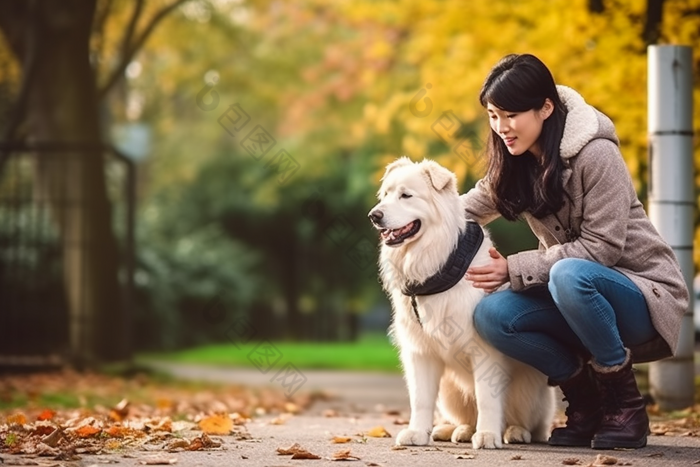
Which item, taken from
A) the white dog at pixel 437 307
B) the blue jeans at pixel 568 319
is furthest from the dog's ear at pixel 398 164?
the blue jeans at pixel 568 319

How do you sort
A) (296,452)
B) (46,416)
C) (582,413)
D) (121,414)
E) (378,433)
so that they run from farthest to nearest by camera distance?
(121,414) < (46,416) < (378,433) < (582,413) < (296,452)

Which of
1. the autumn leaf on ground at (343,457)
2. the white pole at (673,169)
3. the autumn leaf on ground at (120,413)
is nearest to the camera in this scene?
the autumn leaf on ground at (343,457)

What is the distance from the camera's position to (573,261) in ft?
13.3

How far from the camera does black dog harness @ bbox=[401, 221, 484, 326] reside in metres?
4.24

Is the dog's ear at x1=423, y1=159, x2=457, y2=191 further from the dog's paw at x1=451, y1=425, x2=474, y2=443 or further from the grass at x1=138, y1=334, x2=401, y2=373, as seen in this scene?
the grass at x1=138, y1=334, x2=401, y2=373

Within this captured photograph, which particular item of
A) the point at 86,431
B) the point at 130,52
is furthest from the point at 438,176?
the point at 130,52

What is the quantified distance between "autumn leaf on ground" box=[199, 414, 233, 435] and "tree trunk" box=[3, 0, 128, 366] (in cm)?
591

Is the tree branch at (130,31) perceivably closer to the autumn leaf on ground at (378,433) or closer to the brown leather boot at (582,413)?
the autumn leaf on ground at (378,433)

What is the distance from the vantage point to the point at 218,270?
18.2 m

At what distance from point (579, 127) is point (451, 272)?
2.55 feet

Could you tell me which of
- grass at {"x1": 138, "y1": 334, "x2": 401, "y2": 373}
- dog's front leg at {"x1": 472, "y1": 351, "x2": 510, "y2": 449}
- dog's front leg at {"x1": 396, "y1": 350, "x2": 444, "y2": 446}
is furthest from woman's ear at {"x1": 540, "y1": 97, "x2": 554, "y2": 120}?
grass at {"x1": 138, "y1": 334, "x2": 401, "y2": 373}

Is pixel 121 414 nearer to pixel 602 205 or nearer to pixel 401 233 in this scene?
pixel 401 233

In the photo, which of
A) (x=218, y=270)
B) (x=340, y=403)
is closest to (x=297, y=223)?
(x=218, y=270)

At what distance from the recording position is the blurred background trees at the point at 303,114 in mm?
8414
